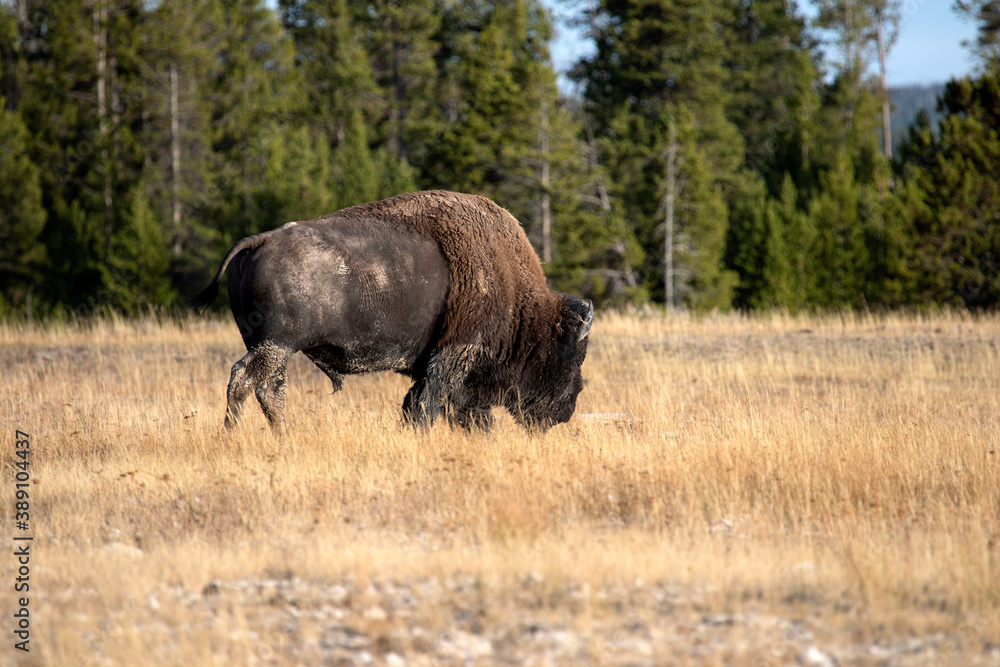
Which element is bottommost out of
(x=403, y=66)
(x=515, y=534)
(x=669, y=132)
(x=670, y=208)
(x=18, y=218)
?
(x=515, y=534)

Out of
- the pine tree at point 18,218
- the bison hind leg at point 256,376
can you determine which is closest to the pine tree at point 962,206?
the bison hind leg at point 256,376

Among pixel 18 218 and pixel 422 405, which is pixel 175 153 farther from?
pixel 422 405

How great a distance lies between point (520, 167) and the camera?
24.3m

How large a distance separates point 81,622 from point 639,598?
2.50 meters

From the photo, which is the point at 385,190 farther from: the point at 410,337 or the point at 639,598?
the point at 639,598

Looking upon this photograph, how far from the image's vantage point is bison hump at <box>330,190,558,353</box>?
7.47 m

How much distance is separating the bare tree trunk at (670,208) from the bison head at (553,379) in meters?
17.7

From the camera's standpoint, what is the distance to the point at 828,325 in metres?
17.7

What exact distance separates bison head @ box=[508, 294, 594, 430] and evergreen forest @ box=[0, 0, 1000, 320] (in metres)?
16.2

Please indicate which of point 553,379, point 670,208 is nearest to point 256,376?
point 553,379

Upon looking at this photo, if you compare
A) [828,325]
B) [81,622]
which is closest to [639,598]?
[81,622]

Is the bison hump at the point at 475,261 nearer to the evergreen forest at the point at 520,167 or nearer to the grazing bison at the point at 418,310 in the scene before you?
the grazing bison at the point at 418,310

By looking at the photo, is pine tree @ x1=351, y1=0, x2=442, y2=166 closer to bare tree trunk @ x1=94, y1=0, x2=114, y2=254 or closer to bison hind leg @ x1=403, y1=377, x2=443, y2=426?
bare tree trunk @ x1=94, y1=0, x2=114, y2=254

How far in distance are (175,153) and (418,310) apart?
78.7ft
